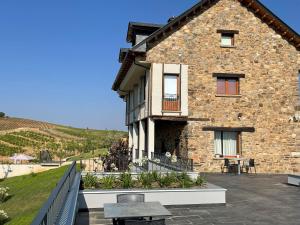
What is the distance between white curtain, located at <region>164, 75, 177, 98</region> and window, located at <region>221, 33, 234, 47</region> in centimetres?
393

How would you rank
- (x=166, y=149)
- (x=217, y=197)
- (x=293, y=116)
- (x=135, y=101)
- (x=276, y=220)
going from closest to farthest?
1. (x=276, y=220)
2. (x=217, y=197)
3. (x=293, y=116)
4. (x=166, y=149)
5. (x=135, y=101)

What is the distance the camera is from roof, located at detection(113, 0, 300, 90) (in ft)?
66.8

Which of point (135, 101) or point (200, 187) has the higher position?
point (135, 101)

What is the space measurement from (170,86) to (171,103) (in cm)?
100

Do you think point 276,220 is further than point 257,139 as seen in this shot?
No

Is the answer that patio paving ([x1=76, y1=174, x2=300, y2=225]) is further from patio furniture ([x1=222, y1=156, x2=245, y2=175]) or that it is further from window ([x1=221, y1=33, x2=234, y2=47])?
window ([x1=221, y1=33, x2=234, y2=47])

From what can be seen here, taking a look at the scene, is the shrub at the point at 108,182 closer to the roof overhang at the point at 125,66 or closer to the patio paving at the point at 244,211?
the patio paving at the point at 244,211

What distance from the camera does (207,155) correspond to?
67.9ft

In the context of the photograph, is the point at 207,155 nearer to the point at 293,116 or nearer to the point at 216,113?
the point at 216,113

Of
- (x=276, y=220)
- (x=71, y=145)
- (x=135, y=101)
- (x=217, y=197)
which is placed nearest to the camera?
(x=276, y=220)

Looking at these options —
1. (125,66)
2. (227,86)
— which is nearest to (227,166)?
(227,86)

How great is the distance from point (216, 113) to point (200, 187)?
10.0m

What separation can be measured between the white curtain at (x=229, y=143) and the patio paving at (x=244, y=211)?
729 cm

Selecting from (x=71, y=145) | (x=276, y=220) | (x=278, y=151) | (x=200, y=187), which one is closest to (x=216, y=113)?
(x=278, y=151)
